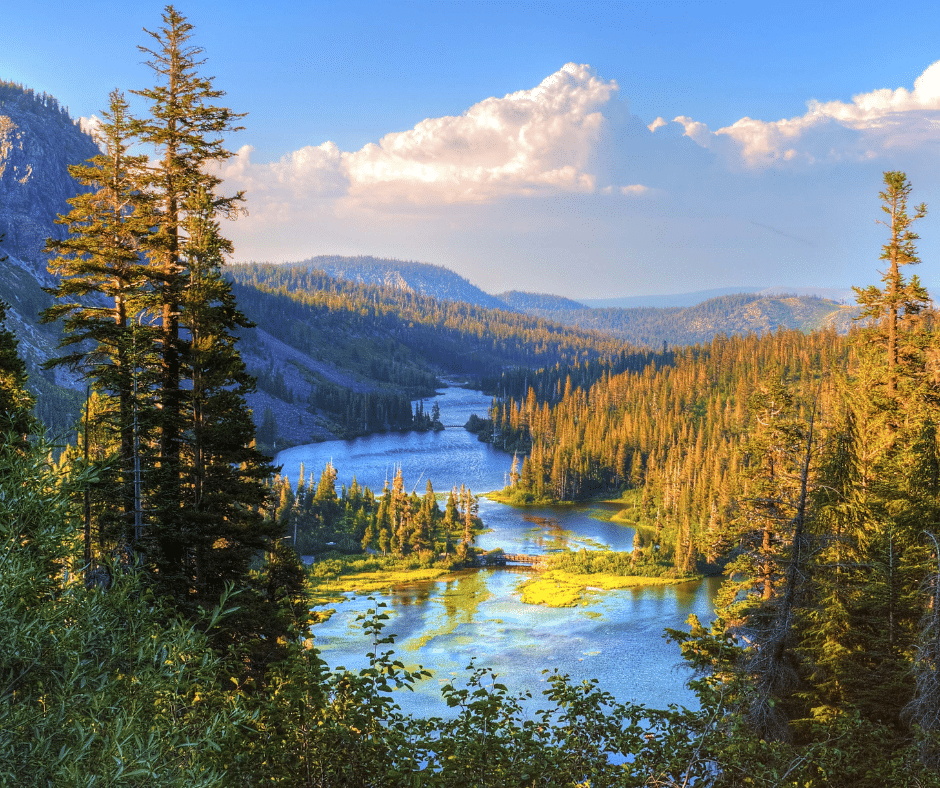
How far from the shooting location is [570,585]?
201ft

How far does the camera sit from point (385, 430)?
18925cm

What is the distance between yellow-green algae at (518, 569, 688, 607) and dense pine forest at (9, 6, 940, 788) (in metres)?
22.9

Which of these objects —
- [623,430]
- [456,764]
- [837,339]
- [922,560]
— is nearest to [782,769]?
[456,764]

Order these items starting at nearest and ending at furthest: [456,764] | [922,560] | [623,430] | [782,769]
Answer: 1. [456,764]
2. [782,769]
3. [922,560]
4. [623,430]

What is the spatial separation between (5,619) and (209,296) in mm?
12857

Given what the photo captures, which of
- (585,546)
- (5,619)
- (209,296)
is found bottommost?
(585,546)

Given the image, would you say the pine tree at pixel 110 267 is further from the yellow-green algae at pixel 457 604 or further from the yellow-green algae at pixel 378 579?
the yellow-green algae at pixel 378 579

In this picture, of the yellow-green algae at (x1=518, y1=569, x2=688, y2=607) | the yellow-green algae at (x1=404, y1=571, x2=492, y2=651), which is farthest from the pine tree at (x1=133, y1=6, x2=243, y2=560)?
the yellow-green algae at (x1=518, y1=569, x2=688, y2=607)

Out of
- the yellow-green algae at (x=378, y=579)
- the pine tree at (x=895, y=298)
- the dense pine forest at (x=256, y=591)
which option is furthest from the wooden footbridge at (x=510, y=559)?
the pine tree at (x=895, y=298)

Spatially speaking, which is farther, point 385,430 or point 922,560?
point 385,430

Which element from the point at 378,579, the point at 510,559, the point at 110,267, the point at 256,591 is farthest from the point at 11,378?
the point at 510,559

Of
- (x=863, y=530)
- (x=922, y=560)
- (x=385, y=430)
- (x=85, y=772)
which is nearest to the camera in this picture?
(x=85, y=772)

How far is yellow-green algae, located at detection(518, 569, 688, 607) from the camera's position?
57.5 m

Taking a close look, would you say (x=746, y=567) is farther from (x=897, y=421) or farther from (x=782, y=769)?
(x=782, y=769)
